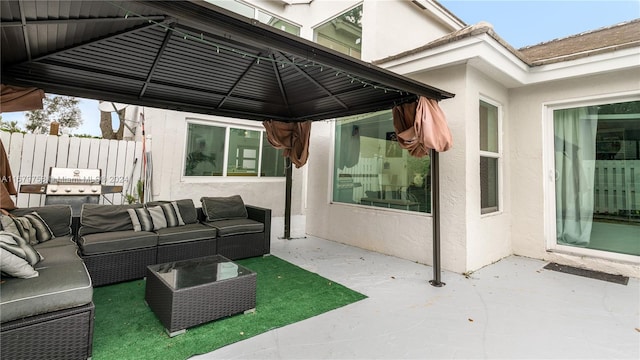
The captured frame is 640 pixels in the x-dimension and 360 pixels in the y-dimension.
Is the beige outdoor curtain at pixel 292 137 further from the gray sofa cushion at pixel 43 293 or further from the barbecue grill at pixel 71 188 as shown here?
the gray sofa cushion at pixel 43 293

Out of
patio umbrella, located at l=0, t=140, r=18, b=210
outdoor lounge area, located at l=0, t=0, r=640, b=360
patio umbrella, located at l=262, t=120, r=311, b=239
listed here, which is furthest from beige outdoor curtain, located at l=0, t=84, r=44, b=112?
patio umbrella, located at l=262, t=120, r=311, b=239

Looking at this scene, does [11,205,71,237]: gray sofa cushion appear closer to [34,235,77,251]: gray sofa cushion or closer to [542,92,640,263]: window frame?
[34,235,77,251]: gray sofa cushion

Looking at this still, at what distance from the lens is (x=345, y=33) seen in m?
6.87

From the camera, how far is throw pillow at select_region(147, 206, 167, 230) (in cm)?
397

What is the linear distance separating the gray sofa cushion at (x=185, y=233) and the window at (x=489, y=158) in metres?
4.18

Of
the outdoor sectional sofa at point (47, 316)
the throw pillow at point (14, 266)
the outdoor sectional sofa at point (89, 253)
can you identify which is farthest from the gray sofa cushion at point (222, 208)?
the throw pillow at point (14, 266)

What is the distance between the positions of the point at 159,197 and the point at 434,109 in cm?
616

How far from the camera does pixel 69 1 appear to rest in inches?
83.5

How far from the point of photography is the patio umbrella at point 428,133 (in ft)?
11.3

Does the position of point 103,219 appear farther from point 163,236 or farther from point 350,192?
point 350,192

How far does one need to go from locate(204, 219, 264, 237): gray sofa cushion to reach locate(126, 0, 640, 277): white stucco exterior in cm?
191

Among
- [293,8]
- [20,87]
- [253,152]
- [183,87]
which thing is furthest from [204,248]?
[293,8]

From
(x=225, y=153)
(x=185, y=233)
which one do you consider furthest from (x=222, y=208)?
(x=225, y=153)

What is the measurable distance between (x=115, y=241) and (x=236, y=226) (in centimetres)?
152
